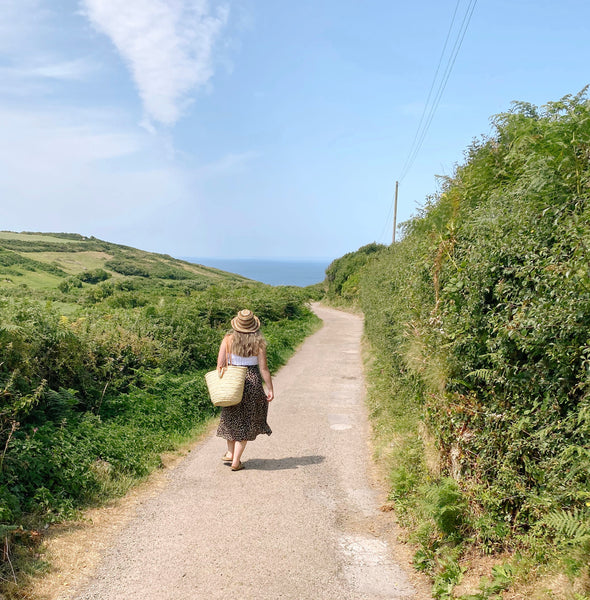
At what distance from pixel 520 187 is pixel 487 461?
7.73 feet

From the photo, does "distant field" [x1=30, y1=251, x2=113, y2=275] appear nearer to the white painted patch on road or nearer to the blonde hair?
the blonde hair

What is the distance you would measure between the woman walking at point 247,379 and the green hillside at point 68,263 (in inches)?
876

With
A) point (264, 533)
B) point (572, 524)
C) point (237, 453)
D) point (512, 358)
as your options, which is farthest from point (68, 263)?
point (572, 524)

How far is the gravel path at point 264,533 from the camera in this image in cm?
427

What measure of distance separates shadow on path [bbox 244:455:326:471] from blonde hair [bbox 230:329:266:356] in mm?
1554

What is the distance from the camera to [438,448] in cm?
557

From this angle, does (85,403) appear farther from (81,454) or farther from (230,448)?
(230,448)

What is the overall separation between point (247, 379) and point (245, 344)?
0.46 m

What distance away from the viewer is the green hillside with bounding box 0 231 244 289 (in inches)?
1240

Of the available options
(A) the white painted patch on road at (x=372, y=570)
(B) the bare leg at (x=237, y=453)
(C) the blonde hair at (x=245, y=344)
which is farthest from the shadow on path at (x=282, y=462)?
(A) the white painted patch on road at (x=372, y=570)

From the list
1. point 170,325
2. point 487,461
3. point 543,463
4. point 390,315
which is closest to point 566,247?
point 543,463

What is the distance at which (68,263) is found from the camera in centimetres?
4475

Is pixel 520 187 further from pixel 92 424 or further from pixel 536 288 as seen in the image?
pixel 92 424

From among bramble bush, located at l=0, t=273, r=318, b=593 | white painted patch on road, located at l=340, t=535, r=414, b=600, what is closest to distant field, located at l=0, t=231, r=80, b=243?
bramble bush, located at l=0, t=273, r=318, b=593
